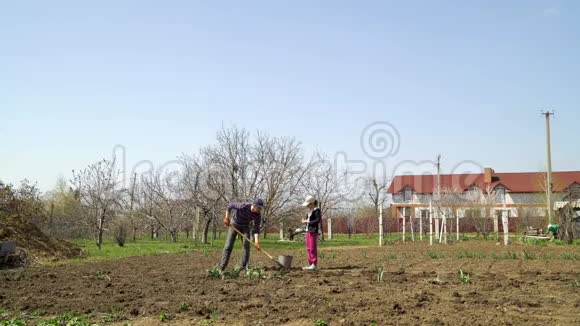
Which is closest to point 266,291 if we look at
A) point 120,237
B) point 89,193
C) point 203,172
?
point 120,237

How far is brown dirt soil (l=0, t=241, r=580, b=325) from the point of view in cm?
585

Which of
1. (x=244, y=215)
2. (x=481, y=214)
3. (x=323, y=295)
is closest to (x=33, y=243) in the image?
(x=244, y=215)

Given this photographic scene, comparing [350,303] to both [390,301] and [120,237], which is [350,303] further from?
[120,237]

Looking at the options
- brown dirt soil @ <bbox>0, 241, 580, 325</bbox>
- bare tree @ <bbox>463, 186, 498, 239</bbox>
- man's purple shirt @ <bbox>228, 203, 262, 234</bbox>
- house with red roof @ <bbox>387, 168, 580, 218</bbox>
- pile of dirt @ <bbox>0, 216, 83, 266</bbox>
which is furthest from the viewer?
house with red roof @ <bbox>387, 168, 580, 218</bbox>

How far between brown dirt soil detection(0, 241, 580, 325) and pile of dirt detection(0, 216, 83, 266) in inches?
173

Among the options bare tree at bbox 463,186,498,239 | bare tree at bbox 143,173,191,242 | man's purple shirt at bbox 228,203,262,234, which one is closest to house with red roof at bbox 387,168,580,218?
bare tree at bbox 463,186,498,239

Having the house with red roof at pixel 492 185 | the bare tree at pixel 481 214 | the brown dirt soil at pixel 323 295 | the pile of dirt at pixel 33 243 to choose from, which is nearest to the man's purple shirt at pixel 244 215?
the brown dirt soil at pixel 323 295

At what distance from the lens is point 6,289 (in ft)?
27.3

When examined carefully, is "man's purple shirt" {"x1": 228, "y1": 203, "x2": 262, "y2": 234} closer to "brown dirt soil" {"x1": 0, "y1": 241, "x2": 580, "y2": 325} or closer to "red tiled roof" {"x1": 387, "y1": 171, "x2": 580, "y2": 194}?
"brown dirt soil" {"x1": 0, "y1": 241, "x2": 580, "y2": 325}

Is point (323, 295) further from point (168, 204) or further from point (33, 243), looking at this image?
point (168, 204)

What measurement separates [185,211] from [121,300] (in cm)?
2413

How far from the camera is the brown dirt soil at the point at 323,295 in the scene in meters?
5.85

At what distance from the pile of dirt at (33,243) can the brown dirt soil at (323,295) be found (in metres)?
4.40

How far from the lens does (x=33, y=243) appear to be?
51.7 feet
